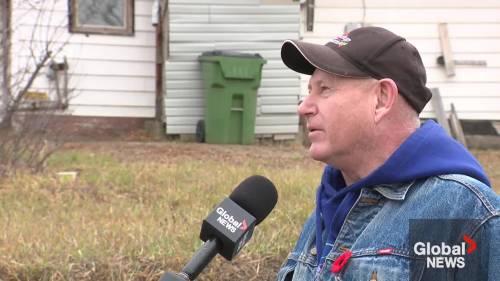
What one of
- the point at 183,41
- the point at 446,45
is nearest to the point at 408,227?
the point at 183,41

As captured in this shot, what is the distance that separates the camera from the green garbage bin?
33.0ft

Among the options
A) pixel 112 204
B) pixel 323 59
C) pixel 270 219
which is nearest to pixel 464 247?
pixel 323 59

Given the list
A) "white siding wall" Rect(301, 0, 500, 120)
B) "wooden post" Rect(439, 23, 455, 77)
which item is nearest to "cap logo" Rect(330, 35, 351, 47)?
"white siding wall" Rect(301, 0, 500, 120)

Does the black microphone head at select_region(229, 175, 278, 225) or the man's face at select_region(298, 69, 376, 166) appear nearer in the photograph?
the man's face at select_region(298, 69, 376, 166)

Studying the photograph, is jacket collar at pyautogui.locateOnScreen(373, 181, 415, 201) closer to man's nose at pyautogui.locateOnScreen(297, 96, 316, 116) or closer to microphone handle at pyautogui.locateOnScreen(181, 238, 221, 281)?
man's nose at pyautogui.locateOnScreen(297, 96, 316, 116)

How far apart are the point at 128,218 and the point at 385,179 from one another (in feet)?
11.1

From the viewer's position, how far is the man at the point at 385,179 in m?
1.72

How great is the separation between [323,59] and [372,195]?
39cm

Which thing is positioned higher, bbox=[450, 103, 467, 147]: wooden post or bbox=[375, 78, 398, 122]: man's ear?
bbox=[375, 78, 398, 122]: man's ear

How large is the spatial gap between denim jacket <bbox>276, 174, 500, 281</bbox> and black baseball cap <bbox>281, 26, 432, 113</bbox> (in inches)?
10.8

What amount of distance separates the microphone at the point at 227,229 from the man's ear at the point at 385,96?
0.44 metres

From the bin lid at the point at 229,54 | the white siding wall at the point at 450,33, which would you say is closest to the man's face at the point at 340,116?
the bin lid at the point at 229,54

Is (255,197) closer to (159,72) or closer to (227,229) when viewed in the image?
(227,229)

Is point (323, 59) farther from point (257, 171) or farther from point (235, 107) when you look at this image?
point (235, 107)
